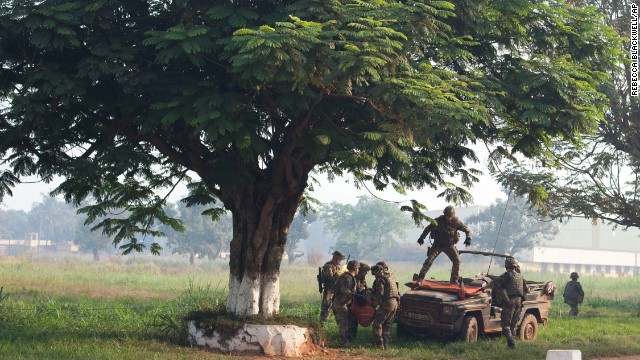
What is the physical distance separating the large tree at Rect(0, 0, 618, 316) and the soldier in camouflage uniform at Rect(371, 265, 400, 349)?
209 cm

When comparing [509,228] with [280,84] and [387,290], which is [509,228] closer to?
[387,290]

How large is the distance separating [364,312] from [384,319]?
0.80m

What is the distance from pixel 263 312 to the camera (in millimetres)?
16938

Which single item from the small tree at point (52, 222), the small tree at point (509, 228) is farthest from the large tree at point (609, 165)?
the small tree at point (52, 222)

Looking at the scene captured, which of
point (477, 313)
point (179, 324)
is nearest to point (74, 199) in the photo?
point (179, 324)

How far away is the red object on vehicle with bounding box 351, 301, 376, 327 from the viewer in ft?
58.5

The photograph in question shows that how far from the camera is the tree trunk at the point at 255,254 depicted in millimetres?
16828

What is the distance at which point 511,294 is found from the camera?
1762 cm

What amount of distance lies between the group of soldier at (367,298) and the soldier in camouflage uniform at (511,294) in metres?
2.29

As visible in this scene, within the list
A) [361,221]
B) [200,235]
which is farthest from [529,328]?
[361,221]

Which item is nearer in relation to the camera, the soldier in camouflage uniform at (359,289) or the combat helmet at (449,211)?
the soldier in camouflage uniform at (359,289)

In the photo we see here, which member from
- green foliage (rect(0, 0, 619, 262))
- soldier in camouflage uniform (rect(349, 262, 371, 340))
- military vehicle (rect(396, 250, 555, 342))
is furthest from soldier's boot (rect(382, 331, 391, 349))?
green foliage (rect(0, 0, 619, 262))

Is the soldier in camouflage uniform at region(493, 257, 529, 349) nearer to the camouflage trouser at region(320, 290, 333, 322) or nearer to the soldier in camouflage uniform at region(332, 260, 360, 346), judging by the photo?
the soldier in camouflage uniform at region(332, 260, 360, 346)

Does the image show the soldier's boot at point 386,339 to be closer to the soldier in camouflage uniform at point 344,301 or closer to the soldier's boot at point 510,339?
the soldier in camouflage uniform at point 344,301
